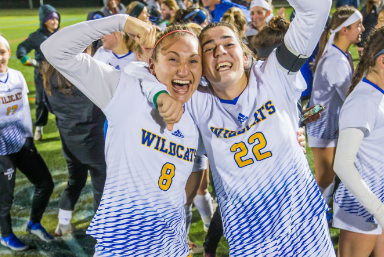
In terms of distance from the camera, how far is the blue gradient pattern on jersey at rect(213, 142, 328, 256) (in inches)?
74.2

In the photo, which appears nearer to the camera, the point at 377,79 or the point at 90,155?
the point at 377,79

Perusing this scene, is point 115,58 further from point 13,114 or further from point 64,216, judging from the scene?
point 64,216

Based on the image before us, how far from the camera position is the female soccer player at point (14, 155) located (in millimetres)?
3381

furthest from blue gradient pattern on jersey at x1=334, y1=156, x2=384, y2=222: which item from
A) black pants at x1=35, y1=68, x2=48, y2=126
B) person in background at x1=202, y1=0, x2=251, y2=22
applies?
black pants at x1=35, y1=68, x2=48, y2=126

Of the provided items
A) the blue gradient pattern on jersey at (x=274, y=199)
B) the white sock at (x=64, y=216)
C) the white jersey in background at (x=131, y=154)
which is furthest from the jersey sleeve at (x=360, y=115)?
the white sock at (x=64, y=216)

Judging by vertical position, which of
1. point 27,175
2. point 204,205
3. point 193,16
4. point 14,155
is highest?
point 193,16

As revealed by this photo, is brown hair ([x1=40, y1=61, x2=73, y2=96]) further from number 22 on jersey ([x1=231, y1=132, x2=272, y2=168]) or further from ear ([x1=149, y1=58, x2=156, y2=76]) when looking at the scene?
number 22 on jersey ([x1=231, y1=132, x2=272, y2=168])

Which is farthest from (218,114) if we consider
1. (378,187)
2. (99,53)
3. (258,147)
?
(99,53)

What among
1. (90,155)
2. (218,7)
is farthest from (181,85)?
(218,7)

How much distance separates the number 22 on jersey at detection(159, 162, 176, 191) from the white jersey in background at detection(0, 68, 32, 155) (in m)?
2.17

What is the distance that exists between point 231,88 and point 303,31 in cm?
48

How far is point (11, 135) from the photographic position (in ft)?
11.2

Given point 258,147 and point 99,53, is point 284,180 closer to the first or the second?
point 258,147

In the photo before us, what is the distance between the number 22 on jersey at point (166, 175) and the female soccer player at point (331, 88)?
2446mm
